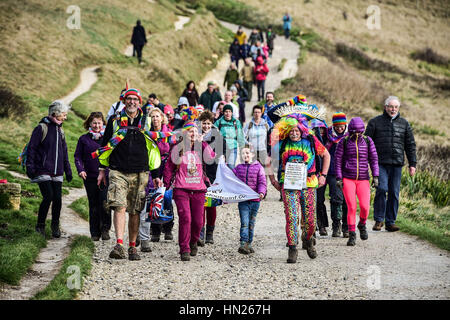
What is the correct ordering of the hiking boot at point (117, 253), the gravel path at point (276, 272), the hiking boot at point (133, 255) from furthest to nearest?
the hiking boot at point (133, 255)
the hiking boot at point (117, 253)
the gravel path at point (276, 272)

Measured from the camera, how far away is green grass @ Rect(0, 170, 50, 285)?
7.11 metres

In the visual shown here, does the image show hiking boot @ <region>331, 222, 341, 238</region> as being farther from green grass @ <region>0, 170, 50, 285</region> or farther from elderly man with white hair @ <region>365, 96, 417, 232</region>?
green grass @ <region>0, 170, 50, 285</region>

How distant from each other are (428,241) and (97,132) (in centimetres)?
586

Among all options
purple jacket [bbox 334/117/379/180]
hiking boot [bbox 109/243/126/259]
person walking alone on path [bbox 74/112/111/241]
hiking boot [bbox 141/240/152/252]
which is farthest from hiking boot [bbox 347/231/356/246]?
person walking alone on path [bbox 74/112/111/241]

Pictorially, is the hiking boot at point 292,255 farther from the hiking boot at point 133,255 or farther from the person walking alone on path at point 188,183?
the hiking boot at point 133,255

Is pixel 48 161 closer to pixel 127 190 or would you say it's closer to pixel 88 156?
pixel 88 156

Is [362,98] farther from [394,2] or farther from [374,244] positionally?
[394,2]

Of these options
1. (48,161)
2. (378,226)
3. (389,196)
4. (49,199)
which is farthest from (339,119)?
(49,199)

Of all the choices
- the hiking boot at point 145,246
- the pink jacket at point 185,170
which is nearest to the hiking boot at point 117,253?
the hiking boot at point 145,246

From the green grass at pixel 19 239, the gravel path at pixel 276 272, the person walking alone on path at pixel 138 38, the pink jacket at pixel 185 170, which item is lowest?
the gravel path at pixel 276 272

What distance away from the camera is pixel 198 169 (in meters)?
8.76

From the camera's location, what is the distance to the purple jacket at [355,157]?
9.92 m

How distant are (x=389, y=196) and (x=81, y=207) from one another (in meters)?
6.00

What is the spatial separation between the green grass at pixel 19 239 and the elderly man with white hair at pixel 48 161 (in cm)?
40
